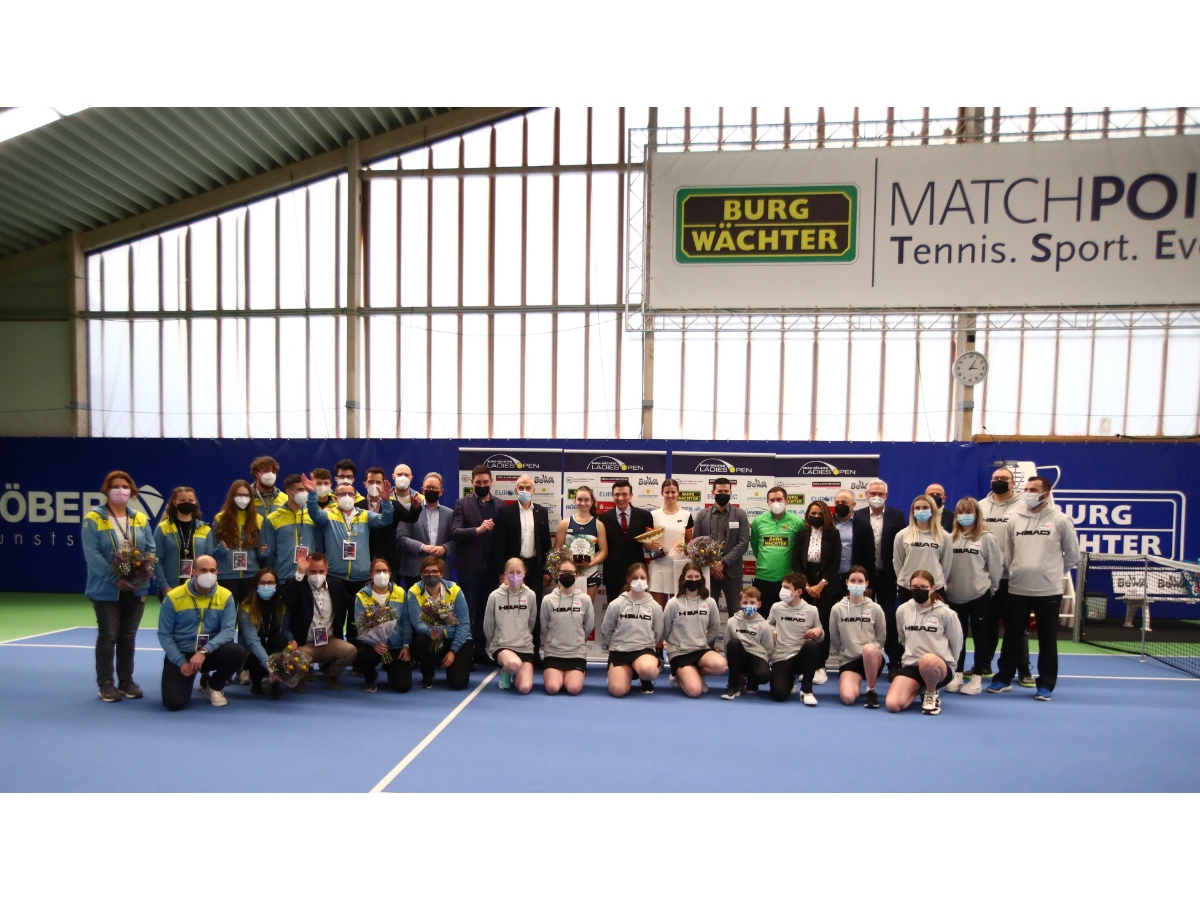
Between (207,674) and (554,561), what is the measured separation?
3.28 meters

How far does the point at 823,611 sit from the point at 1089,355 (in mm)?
14064

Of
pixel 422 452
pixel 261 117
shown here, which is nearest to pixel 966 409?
pixel 422 452

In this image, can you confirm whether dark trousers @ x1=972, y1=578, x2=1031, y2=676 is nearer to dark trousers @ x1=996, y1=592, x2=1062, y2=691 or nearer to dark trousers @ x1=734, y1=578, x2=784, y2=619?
dark trousers @ x1=996, y1=592, x2=1062, y2=691

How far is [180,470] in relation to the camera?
→ 12.6 meters

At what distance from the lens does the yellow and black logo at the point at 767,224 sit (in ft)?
37.5

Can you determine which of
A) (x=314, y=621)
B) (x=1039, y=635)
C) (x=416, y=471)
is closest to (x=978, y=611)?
(x=1039, y=635)

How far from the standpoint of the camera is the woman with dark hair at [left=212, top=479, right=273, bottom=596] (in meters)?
6.69

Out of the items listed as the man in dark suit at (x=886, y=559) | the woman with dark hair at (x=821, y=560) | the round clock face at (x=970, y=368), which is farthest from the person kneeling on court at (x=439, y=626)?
the round clock face at (x=970, y=368)

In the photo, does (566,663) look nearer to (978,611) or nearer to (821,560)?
(821,560)

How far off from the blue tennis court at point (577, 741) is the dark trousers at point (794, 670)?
0.17m

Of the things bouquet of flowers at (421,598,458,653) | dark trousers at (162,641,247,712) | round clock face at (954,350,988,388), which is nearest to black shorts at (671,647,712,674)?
bouquet of flowers at (421,598,458,653)

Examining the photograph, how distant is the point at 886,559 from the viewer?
7.66 meters

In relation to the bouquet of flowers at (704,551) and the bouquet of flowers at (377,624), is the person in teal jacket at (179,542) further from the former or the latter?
the bouquet of flowers at (704,551)

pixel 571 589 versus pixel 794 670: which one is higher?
pixel 571 589
